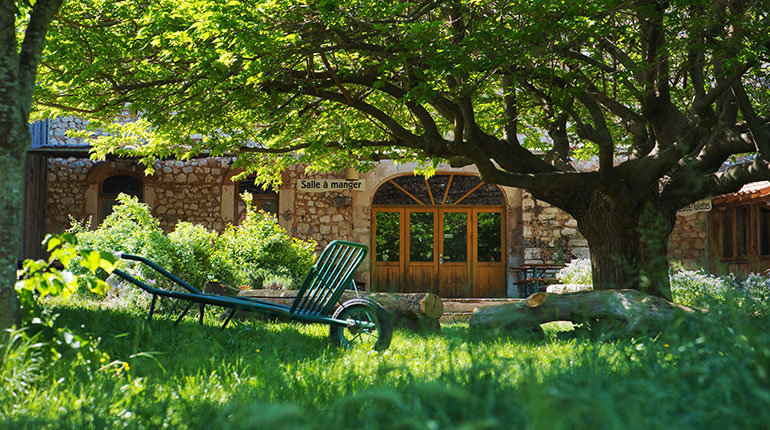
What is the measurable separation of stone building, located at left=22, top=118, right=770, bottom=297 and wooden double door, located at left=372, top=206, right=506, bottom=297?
0.02 m

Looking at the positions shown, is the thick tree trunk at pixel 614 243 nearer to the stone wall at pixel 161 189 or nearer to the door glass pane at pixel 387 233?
the door glass pane at pixel 387 233

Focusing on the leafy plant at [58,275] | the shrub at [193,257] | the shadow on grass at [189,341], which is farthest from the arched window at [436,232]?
the leafy plant at [58,275]

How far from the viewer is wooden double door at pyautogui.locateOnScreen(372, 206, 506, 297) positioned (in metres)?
15.1

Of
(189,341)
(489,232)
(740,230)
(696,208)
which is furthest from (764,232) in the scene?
(189,341)

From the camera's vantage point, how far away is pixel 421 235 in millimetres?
15141

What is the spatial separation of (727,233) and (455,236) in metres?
6.25

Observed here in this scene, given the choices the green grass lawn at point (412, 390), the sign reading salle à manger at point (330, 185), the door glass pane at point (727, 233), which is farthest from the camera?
the door glass pane at point (727, 233)

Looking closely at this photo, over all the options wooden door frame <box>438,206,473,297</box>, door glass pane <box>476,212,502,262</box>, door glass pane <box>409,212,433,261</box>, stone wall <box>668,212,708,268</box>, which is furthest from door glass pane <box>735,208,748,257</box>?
door glass pane <box>409,212,433,261</box>

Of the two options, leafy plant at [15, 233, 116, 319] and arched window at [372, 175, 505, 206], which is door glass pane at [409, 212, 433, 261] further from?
leafy plant at [15, 233, 116, 319]

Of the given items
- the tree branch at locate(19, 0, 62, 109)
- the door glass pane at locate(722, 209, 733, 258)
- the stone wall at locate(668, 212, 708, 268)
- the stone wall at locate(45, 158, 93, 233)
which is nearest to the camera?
the tree branch at locate(19, 0, 62, 109)

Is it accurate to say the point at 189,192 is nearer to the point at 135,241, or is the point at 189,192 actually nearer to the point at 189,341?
the point at 135,241

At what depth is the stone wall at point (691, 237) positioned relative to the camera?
1478 centimetres

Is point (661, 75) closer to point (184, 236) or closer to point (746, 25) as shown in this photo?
point (746, 25)

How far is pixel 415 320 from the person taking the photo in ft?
23.3
